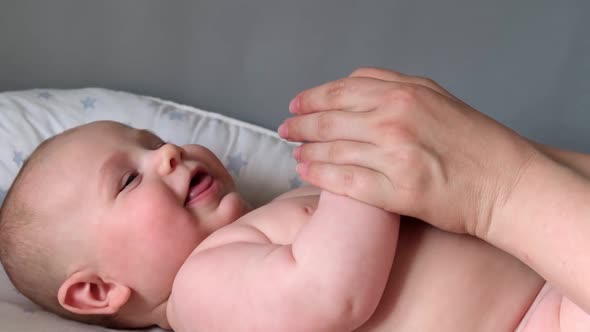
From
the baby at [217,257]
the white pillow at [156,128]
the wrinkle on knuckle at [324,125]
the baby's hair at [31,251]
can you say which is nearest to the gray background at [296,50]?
the white pillow at [156,128]

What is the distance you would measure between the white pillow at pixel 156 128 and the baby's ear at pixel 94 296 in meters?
0.43

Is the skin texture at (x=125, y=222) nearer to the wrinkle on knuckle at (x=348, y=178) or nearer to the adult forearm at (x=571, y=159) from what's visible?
the wrinkle on knuckle at (x=348, y=178)

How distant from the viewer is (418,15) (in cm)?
138

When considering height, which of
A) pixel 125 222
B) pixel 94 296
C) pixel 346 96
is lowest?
pixel 94 296

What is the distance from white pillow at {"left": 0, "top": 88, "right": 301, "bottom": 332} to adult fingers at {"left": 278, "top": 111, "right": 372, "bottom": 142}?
1.84 feet

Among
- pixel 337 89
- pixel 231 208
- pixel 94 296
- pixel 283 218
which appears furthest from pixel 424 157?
pixel 94 296

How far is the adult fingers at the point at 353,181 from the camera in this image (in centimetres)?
72

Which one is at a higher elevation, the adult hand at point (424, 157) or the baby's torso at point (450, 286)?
the adult hand at point (424, 157)

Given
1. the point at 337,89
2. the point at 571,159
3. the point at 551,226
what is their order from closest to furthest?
the point at 551,226 → the point at 337,89 → the point at 571,159

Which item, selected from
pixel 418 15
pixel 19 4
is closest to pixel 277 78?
pixel 418 15

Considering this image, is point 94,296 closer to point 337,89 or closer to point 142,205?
point 142,205

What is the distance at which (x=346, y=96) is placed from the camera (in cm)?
77

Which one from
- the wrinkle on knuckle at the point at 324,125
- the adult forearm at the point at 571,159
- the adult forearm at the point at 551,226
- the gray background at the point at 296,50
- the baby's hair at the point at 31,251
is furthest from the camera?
the gray background at the point at 296,50

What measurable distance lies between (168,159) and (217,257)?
224 millimetres
